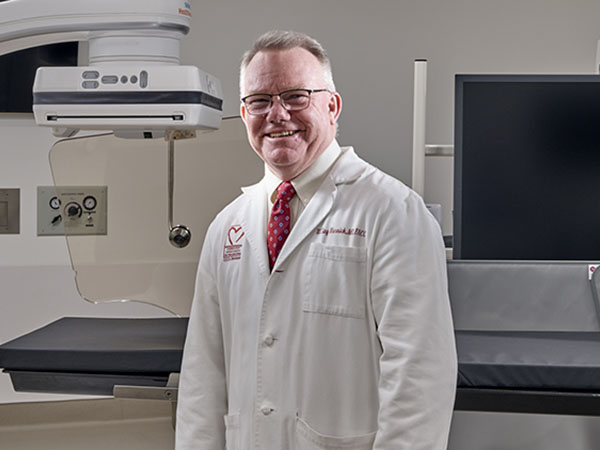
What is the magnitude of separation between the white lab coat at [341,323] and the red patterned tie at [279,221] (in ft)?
0.05

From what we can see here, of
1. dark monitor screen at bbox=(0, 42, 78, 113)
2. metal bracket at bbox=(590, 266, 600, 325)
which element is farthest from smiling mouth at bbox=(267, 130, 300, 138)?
dark monitor screen at bbox=(0, 42, 78, 113)

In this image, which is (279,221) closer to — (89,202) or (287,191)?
(287,191)

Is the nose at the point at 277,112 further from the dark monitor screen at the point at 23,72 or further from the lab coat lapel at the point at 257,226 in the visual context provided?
the dark monitor screen at the point at 23,72

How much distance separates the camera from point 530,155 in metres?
1.92

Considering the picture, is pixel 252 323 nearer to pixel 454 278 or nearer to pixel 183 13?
pixel 183 13

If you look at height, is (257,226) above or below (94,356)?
above

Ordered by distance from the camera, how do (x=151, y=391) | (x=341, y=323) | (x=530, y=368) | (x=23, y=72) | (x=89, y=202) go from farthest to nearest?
1. (x=23, y=72)
2. (x=89, y=202)
3. (x=151, y=391)
4. (x=530, y=368)
5. (x=341, y=323)

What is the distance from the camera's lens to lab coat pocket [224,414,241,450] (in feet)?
4.62

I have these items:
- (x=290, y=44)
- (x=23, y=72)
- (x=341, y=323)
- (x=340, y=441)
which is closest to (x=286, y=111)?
(x=290, y=44)

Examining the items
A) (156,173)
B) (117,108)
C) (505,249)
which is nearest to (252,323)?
(117,108)

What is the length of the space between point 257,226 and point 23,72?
2005 mm

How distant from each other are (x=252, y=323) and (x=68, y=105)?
0.50 metres

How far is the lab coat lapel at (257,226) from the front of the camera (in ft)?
4.54

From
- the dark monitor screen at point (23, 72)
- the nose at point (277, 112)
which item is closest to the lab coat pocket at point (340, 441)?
the nose at point (277, 112)
